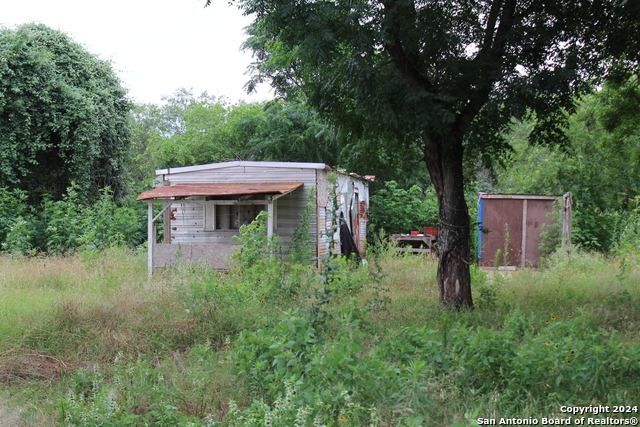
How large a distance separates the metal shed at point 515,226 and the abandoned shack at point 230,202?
3843 mm

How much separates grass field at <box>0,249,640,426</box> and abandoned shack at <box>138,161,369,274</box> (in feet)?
10.6

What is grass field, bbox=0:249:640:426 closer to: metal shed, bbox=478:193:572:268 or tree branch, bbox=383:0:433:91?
tree branch, bbox=383:0:433:91

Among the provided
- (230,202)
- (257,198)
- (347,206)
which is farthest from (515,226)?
(230,202)

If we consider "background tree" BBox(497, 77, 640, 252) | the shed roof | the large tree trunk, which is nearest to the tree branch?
the large tree trunk

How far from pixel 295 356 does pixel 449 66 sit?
14.3 feet

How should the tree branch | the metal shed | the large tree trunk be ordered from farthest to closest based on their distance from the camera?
the metal shed → the large tree trunk → the tree branch

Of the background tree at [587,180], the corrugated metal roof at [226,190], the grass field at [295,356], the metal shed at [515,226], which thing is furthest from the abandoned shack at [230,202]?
the background tree at [587,180]

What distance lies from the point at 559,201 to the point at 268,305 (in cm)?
909

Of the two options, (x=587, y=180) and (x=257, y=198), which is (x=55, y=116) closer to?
(x=257, y=198)

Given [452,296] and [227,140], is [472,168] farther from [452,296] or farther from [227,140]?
[227,140]

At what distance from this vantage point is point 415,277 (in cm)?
927

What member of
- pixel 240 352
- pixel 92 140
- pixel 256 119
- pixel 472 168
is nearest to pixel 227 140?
pixel 256 119

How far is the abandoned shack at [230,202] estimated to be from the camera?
35.6 feet

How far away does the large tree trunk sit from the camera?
6891 millimetres
